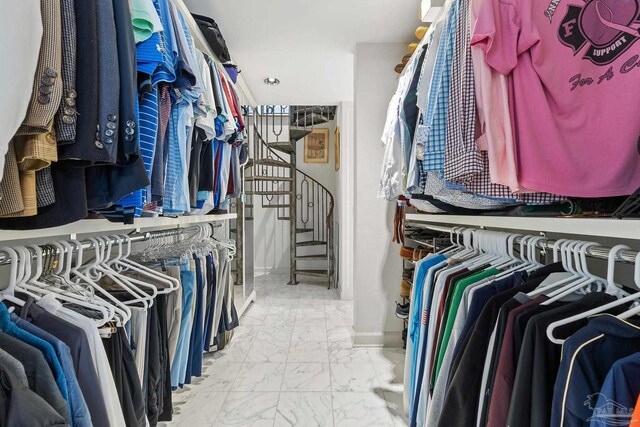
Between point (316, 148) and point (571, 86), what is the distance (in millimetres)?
4529

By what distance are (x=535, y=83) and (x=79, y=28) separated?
1.17 meters

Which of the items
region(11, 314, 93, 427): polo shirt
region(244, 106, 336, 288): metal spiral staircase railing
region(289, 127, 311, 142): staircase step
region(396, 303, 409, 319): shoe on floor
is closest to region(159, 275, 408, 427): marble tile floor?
region(396, 303, 409, 319): shoe on floor

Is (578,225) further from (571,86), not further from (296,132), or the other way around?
(296,132)

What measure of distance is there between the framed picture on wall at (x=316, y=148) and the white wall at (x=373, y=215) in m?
2.61

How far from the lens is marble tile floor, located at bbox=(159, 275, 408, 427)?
69.9 inches

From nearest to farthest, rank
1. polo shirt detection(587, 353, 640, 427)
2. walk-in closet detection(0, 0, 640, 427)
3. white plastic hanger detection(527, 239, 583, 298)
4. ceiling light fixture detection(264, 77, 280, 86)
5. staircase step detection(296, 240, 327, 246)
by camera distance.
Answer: polo shirt detection(587, 353, 640, 427), walk-in closet detection(0, 0, 640, 427), white plastic hanger detection(527, 239, 583, 298), ceiling light fixture detection(264, 77, 280, 86), staircase step detection(296, 240, 327, 246)

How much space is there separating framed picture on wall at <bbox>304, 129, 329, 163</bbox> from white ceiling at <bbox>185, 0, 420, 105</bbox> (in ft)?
6.01

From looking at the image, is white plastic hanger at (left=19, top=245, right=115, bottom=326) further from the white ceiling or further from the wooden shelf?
the white ceiling

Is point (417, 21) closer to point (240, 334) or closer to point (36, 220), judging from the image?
point (36, 220)

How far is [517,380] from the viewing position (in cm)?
71

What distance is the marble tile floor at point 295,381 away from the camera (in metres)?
1.78

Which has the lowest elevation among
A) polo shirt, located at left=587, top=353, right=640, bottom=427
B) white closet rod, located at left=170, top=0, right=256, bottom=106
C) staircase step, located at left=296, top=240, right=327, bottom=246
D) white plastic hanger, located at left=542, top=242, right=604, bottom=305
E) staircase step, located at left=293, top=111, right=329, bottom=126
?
staircase step, located at left=296, top=240, right=327, bottom=246

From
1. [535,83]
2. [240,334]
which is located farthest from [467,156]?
[240,334]

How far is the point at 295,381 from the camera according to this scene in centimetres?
213
